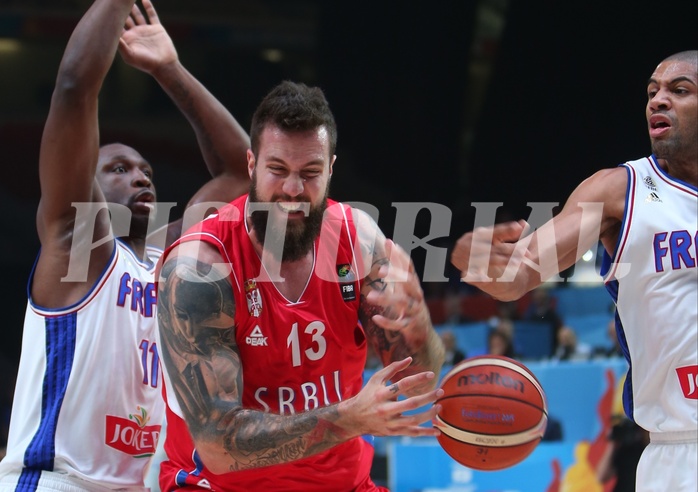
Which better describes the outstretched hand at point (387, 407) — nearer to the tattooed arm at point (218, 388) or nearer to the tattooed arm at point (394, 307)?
the tattooed arm at point (218, 388)

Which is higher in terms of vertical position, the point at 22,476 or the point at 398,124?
the point at 398,124

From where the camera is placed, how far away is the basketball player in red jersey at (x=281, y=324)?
2990 millimetres

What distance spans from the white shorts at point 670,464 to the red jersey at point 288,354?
1080 millimetres

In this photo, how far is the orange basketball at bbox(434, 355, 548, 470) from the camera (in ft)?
10.5

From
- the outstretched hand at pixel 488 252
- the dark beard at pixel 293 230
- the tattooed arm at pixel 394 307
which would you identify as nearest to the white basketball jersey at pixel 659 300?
the outstretched hand at pixel 488 252

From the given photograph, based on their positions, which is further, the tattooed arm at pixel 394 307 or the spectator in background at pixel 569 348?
the spectator in background at pixel 569 348

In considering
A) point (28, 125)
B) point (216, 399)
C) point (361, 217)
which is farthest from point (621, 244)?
point (28, 125)

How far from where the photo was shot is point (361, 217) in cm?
372

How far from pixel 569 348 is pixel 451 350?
1.07m

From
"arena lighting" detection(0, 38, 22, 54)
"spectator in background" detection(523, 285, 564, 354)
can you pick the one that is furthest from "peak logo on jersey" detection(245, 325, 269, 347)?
"arena lighting" detection(0, 38, 22, 54)

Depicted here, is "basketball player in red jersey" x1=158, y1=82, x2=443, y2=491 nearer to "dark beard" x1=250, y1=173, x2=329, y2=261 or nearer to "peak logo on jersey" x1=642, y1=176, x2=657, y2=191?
"dark beard" x1=250, y1=173, x2=329, y2=261

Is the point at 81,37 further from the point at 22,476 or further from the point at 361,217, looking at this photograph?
the point at 22,476

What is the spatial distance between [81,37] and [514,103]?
8.11 metres

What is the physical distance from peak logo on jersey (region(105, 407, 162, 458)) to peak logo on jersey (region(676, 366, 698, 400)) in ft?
6.95
